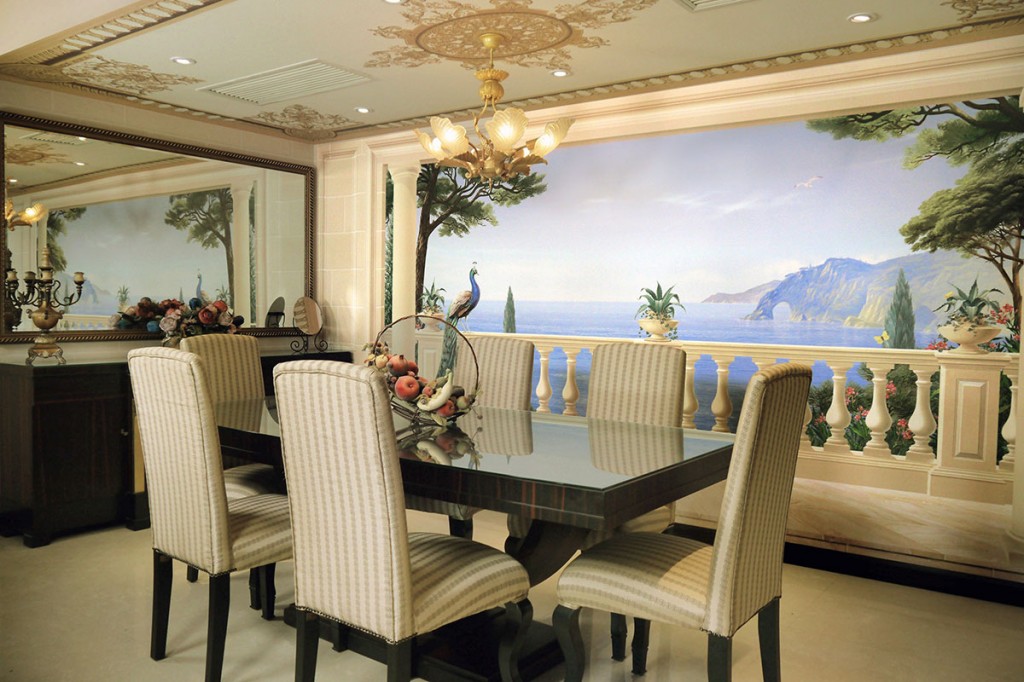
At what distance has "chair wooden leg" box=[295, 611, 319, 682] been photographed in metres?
2.12

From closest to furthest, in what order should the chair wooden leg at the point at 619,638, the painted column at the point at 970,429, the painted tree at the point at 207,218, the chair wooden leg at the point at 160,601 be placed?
the chair wooden leg at the point at 160,601 < the chair wooden leg at the point at 619,638 < the painted column at the point at 970,429 < the painted tree at the point at 207,218

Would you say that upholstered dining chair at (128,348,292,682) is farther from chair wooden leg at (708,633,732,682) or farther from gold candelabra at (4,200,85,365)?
gold candelabra at (4,200,85,365)

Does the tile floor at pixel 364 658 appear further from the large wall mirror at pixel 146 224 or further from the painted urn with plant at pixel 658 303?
the painted urn with plant at pixel 658 303

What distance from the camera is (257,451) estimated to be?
2723mm

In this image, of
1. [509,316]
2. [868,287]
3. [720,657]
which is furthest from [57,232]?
[868,287]

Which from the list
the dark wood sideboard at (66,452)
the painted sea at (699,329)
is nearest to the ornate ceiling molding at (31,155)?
the dark wood sideboard at (66,452)

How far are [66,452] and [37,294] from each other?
36.5 inches

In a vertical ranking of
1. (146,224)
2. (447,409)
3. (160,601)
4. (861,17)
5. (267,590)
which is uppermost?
(861,17)

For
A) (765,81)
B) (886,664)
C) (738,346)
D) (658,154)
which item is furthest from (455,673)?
(658,154)

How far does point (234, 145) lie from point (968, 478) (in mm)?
5008

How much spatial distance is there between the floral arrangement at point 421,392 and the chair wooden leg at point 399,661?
980 mm

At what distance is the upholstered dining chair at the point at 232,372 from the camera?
11.1 feet

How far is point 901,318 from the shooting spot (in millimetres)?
5918

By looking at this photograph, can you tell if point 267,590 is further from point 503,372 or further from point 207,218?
point 207,218
